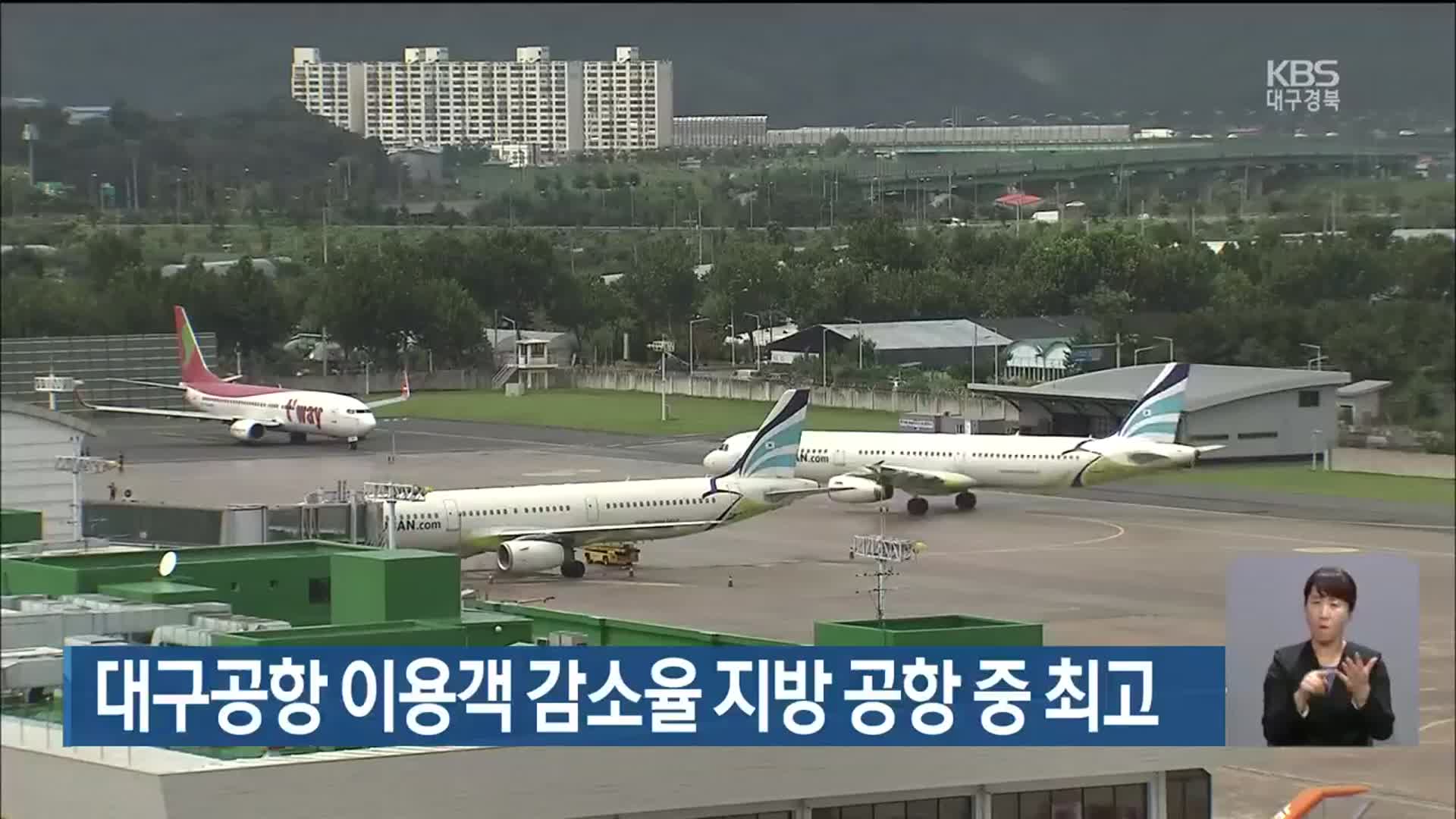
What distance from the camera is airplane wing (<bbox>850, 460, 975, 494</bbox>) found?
3453cm

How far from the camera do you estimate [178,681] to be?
13.2 m

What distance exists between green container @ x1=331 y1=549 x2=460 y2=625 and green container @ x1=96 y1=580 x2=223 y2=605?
3.39 feet

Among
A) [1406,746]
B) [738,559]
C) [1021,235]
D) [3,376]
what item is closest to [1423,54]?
[1021,235]

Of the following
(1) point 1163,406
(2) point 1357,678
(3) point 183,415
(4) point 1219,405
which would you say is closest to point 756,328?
(1) point 1163,406

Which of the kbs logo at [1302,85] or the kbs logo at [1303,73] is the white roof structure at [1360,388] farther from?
the kbs logo at [1303,73]

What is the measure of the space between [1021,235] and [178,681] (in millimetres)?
19750

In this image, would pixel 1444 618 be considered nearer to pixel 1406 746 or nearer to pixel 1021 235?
pixel 1406 746

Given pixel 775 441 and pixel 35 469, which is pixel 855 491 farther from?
pixel 35 469

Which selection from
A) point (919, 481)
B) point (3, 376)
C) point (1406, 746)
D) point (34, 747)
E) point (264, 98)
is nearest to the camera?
point (34, 747)

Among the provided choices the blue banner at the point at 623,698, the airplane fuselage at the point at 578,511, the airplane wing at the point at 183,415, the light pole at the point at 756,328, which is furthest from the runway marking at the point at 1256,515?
the blue banner at the point at 623,698

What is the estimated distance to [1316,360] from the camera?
101ft

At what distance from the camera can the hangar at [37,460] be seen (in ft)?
88.1

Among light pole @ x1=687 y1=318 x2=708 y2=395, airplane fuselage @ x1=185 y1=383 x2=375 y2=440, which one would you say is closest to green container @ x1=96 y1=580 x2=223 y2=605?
light pole @ x1=687 y1=318 x2=708 y2=395

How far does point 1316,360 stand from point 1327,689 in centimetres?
859
